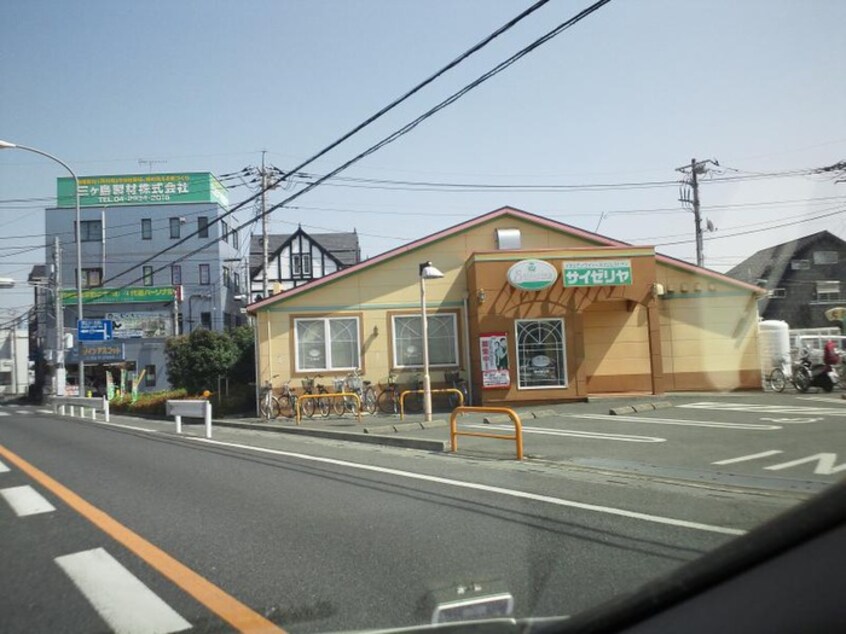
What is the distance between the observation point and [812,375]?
1691 centimetres

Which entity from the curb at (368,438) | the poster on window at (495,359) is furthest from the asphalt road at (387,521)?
the poster on window at (495,359)

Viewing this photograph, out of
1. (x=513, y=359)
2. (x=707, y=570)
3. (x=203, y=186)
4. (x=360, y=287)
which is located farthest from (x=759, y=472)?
(x=203, y=186)

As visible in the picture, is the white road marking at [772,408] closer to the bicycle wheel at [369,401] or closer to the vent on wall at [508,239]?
the vent on wall at [508,239]

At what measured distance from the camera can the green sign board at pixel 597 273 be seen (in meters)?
19.7

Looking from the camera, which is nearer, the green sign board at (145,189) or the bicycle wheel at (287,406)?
the bicycle wheel at (287,406)

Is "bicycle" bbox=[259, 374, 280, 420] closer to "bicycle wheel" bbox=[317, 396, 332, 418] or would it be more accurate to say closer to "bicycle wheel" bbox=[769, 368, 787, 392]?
"bicycle wheel" bbox=[317, 396, 332, 418]

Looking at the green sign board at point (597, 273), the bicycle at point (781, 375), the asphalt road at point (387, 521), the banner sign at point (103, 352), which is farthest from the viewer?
the banner sign at point (103, 352)

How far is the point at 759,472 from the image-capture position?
845 centimetres

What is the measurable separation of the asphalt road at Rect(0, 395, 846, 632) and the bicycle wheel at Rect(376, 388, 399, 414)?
8182mm

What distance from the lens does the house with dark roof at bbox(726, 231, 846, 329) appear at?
26.1ft

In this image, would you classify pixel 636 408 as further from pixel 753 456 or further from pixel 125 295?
pixel 125 295

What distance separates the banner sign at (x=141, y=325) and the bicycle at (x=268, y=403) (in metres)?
30.3

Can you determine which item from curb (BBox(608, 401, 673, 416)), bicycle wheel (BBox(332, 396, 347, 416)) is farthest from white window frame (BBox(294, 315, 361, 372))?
curb (BBox(608, 401, 673, 416))

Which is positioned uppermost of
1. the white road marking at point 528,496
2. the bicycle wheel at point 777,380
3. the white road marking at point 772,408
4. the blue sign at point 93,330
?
the blue sign at point 93,330
